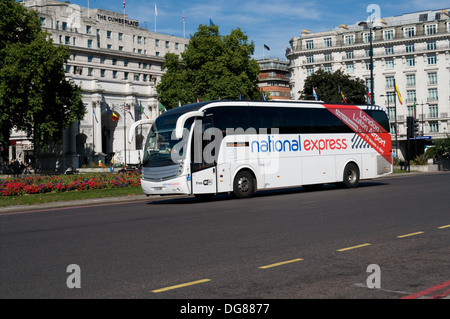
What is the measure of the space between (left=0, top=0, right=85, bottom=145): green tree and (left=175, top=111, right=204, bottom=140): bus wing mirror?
109 feet

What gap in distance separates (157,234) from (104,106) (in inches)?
2857

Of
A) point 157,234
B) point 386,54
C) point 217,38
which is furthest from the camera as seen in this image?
point 386,54

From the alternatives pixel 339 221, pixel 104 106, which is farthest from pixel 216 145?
pixel 104 106

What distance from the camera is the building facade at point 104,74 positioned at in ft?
256

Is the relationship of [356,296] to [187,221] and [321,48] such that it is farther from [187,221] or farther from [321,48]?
[321,48]

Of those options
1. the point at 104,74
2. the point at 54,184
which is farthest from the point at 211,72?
the point at 104,74

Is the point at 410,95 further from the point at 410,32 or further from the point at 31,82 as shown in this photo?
the point at 31,82

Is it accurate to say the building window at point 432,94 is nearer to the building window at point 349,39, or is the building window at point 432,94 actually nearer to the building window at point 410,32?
the building window at point 410,32

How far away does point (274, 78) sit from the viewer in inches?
5079

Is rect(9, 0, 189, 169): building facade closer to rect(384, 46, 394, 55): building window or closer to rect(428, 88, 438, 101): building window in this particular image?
rect(384, 46, 394, 55): building window

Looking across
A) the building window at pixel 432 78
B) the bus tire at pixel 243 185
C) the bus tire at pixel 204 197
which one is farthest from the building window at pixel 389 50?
the bus tire at pixel 243 185

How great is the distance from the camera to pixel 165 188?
64.2ft

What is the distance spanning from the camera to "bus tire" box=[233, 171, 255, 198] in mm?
20920

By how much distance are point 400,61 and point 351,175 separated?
7415 cm
